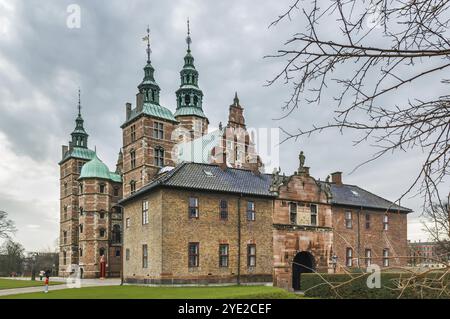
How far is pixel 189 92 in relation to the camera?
5772 centimetres

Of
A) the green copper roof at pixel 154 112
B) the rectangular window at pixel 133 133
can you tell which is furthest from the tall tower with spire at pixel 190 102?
the rectangular window at pixel 133 133

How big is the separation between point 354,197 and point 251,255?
13.0 metres

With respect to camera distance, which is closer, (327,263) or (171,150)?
(327,263)

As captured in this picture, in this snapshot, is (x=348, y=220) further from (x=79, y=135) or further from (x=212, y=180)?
(x=79, y=135)

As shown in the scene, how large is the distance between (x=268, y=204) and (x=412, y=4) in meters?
28.3

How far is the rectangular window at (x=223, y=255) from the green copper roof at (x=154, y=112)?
24412 mm

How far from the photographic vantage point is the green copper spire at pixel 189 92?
2247 inches

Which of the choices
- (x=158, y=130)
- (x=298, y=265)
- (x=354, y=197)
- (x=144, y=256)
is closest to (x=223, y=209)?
(x=144, y=256)

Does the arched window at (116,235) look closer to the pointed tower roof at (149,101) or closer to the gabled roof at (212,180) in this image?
the pointed tower roof at (149,101)

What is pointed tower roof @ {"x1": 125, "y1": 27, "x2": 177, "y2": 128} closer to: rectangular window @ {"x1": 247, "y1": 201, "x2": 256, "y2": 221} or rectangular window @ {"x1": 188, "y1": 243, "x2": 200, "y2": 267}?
rectangular window @ {"x1": 247, "y1": 201, "x2": 256, "y2": 221}

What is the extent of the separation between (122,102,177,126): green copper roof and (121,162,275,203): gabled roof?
61.3 feet

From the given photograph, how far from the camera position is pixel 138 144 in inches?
1951
